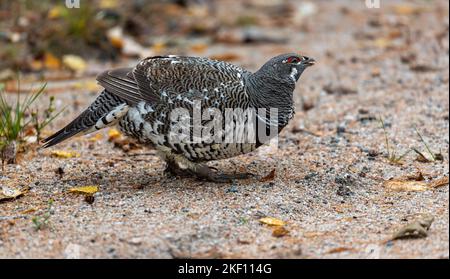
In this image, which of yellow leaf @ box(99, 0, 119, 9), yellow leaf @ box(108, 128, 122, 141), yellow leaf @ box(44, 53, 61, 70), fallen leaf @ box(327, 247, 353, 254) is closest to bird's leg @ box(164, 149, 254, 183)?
yellow leaf @ box(108, 128, 122, 141)

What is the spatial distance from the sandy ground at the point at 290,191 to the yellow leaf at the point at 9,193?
38mm

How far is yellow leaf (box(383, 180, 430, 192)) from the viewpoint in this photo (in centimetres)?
521

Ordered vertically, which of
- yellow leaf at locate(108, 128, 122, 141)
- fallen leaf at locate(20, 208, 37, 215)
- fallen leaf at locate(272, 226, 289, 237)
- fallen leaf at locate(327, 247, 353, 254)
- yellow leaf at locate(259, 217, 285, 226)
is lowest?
fallen leaf at locate(327, 247, 353, 254)

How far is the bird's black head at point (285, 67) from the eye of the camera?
17.9 ft

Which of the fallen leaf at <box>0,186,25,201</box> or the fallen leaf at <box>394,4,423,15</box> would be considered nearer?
the fallen leaf at <box>0,186,25,201</box>

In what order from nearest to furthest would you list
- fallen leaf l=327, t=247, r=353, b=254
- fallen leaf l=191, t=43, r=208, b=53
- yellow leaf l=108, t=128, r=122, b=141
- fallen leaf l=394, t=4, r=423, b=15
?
fallen leaf l=327, t=247, r=353, b=254
yellow leaf l=108, t=128, r=122, b=141
fallen leaf l=191, t=43, r=208, b=53
fallen leaf l=394, t=4, r=423, b=15

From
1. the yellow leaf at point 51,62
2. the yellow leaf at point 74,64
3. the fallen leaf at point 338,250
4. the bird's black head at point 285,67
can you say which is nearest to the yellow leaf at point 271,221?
the fallen leaf at point 338,250

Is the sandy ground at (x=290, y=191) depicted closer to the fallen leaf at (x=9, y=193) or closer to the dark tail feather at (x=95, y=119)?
the fallen leaf at (x=9, y=193)

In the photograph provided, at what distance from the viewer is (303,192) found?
521cm

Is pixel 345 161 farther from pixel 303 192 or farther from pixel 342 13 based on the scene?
pixel 342 13

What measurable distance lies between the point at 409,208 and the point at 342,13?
7033 millimetres

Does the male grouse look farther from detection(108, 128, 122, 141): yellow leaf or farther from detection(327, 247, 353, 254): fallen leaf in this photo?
detection(327, 247, 353, 254): fallen leaf

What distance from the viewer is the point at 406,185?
527 centimetres

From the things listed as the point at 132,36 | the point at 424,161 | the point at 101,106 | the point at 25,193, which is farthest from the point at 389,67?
the point at 25,193
